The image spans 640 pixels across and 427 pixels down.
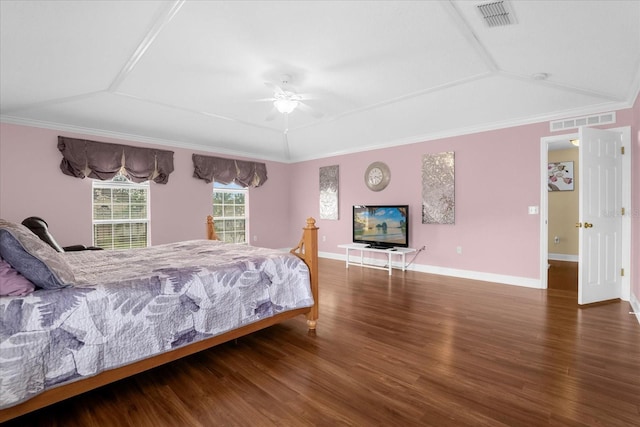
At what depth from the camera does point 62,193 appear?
4.36 m

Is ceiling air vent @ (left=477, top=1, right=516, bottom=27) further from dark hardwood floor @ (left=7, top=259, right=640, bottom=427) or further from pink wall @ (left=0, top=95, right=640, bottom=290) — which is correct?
dark hardwood floor @ (left=7, top=259, right=640, bottom=427)

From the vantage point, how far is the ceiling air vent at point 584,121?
365cm

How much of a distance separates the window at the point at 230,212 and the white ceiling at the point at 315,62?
5.82 ft

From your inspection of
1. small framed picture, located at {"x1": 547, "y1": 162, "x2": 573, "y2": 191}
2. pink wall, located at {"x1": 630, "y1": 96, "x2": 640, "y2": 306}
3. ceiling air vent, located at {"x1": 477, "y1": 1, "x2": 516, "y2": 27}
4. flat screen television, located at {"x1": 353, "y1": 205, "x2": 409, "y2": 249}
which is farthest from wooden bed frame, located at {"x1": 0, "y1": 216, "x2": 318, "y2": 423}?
small framed picture, located at {"x1": 547, "y1": 162, "x2": 573, "y2": 191}

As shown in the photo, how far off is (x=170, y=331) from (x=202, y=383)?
39 centimetres

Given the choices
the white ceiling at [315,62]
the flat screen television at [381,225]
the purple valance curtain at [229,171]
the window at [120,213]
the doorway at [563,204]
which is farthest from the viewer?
the doorway at [563,204]

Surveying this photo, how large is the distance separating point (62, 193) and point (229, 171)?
266 cm

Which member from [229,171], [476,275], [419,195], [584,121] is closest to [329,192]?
[419,195]

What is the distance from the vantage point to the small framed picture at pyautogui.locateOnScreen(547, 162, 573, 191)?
19.8 ft

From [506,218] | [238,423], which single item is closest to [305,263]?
[238,423]

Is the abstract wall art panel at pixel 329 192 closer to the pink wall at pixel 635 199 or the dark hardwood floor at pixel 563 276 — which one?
the dark hardwood floor at pixel 563 276

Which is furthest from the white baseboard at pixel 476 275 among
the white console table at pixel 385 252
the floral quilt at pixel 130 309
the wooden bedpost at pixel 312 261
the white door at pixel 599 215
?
the floral quilt at pixel 130 309

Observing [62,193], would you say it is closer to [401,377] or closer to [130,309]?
[130,309]

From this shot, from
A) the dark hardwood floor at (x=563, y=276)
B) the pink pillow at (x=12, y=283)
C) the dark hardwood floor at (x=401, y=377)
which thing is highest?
the pink pillow at (x=12, y=283)
